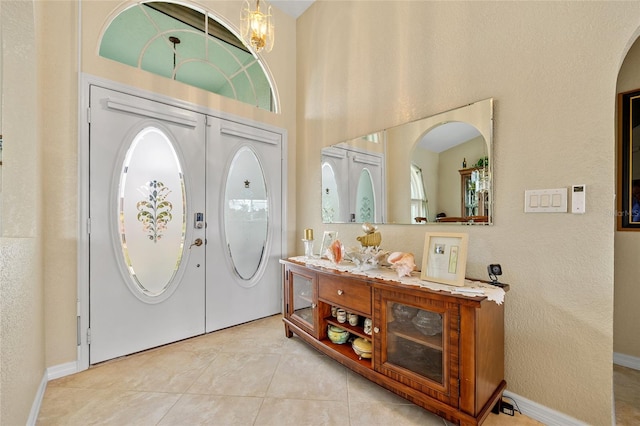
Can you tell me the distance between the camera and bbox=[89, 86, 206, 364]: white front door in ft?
7.06

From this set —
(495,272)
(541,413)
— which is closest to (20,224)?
(495,272)

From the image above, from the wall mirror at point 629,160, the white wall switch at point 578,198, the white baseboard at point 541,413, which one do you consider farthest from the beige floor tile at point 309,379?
the wall mirror at point 629,160

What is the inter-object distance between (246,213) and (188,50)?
1.71 meters

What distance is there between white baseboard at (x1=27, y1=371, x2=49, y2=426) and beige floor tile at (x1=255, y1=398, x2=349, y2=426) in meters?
1.23

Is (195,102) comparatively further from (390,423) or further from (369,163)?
(390,423)

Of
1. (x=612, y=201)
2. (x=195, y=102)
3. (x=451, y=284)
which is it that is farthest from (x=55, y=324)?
(x=612, y=201)

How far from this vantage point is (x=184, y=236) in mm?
2576

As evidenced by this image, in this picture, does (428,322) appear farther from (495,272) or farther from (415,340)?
(495,272)

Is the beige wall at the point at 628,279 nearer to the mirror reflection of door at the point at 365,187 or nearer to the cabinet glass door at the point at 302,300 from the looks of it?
the mirror reflection of door at the point at 365,187

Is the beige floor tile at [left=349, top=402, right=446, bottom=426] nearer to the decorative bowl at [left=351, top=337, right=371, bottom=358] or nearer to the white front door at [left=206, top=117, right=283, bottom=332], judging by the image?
the decorative bowl at [left=351, top=337, right=371, bottom=358]

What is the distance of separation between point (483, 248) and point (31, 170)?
282 centimetres

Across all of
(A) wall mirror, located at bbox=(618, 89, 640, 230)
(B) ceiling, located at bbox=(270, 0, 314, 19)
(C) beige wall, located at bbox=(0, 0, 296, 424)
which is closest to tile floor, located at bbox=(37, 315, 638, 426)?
(C) beige wall, located at bbox=(0, 0, 296, 424)

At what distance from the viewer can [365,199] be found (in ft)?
8.46

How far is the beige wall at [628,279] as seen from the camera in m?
2.02
